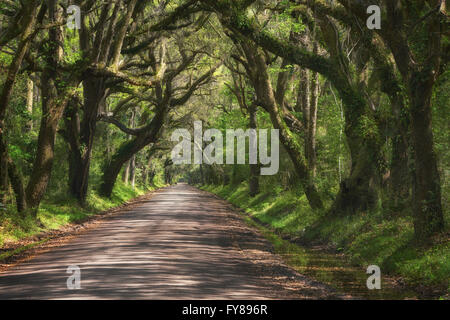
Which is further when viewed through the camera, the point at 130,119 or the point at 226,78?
the point at 130,119

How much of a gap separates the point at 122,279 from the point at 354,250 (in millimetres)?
6894

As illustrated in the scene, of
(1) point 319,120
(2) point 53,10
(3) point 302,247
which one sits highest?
(2) point 53,10

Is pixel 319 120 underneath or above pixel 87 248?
above

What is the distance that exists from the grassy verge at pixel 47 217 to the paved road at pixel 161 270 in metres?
1.53

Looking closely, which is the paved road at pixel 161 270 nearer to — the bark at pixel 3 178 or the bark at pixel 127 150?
the bark at pixel 3 178

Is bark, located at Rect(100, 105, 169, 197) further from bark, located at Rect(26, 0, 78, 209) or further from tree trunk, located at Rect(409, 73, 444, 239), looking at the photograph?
tree trunk, located at Rect(409, 73, 444, 239)

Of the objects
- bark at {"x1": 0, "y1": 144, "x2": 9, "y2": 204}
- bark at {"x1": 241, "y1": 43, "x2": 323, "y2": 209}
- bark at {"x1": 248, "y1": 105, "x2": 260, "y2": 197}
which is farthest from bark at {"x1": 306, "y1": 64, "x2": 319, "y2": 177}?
bark at {"x1": 248, "y1": 105, "x2": 260, "y2": 197}

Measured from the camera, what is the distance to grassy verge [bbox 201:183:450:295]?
11398 mm

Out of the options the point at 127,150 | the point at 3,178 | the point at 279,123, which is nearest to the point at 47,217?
the point at 3,178

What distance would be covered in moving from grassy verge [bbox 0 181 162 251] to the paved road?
153 centimetres

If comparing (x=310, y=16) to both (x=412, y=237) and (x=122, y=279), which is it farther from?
(x=122, y=279)
